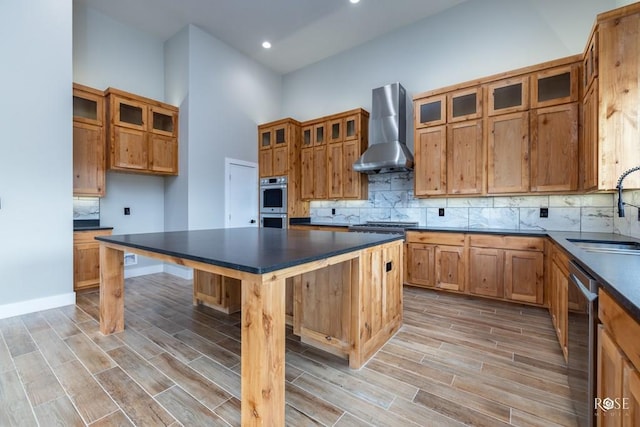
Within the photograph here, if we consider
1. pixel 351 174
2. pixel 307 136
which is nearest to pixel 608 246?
pixel 351 174

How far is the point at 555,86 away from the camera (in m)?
3.13

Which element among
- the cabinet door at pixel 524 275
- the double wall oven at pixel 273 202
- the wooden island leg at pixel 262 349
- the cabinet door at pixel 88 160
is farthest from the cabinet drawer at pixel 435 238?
the cabinet door at pixel 88 160

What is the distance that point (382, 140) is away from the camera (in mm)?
4355

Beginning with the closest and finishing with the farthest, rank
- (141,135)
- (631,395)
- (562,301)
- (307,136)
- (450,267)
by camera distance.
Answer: (631,395) → (562,301) → (450,267) → (141,135) → (307,136)

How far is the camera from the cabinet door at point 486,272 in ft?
10.6

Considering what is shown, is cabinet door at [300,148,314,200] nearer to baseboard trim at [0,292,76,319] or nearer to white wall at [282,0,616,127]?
white wall at [282,0,616,127]

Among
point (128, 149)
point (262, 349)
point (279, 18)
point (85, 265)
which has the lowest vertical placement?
point (85, 265)

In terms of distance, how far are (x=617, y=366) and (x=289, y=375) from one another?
5.29 feet

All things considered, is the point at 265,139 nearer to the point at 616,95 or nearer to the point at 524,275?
the point at 524,275

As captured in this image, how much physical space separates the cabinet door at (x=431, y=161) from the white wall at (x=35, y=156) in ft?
14.4

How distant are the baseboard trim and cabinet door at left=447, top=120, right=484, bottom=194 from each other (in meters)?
4.83

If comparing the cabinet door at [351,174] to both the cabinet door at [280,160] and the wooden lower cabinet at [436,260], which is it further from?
the wooden lower cabinet at [436,260]

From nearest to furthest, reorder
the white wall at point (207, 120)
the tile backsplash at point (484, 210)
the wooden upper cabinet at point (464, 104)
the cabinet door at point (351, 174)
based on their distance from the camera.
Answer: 1. the tile backsplash at point (484, 210)
2. the wooden upper cabinet at point (464, 104)
3. the white wall at point (207, 120)
4. the cabinet door at point (351, 174)

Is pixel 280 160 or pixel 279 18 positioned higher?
pixel 279 18
